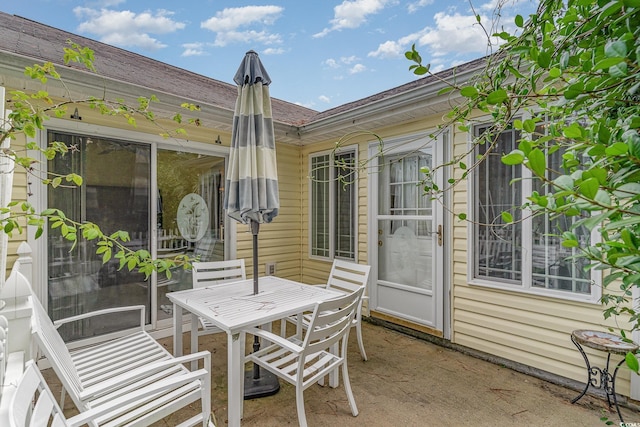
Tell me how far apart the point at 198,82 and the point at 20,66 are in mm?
2710

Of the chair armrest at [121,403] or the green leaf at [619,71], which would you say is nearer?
the green leaf at [619,71]

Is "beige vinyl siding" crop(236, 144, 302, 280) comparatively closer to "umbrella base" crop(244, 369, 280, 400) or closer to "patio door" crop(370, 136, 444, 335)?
"patio door" crop(370, 136, 444, 335)

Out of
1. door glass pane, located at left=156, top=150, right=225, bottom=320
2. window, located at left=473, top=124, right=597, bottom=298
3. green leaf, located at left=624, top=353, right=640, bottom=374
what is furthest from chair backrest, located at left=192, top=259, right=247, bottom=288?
green leaf, located at left=624, top=353, right=640, bottom=374

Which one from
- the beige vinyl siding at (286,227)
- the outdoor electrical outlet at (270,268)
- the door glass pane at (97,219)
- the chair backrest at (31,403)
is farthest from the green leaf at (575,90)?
the outdoor electrical outlet at (270,268)

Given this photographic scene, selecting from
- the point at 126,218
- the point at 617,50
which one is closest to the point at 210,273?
the point at 126,218

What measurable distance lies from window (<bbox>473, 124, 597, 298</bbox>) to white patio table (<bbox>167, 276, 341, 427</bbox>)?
64.9 inches

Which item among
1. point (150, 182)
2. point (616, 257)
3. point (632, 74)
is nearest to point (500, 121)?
point (632, 74)

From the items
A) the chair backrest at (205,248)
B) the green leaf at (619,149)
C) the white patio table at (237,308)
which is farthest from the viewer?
the chair backrest at (205,248)

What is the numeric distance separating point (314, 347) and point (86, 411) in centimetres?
114

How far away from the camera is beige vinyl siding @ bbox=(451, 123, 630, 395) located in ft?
8.28

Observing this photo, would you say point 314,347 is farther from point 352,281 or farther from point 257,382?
point 352,281

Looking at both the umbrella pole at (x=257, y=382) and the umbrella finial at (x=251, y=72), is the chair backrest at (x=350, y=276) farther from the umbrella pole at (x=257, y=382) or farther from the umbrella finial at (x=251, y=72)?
the umbrella finial at (x=251, y=72)

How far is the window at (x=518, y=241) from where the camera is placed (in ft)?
8.55

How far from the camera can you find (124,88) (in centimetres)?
281
